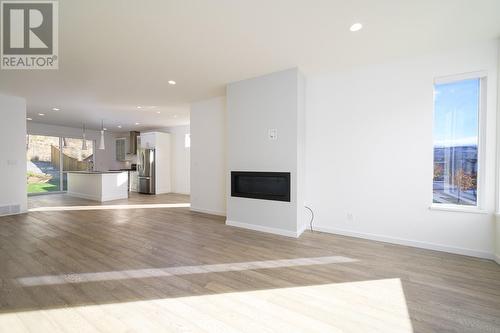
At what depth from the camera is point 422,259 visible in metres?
2.76

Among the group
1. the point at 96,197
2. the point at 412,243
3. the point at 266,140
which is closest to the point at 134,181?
the point at 96,197

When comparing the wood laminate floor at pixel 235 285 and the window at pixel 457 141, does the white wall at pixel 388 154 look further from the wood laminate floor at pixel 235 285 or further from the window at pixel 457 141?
the wood laminate floor at pixel 235 285

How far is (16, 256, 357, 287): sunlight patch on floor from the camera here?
220 centimetres

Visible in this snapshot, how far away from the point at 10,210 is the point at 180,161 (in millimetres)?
4826

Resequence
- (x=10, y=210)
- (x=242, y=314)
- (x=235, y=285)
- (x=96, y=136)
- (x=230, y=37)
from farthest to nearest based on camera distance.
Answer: (x=96, y=136), (x=10, y=210), (x=230, y=37), (x=235, y=285), (x=242, y=314)

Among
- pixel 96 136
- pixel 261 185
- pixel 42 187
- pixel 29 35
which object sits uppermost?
pixel 29 35

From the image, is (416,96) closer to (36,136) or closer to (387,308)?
(387,308)

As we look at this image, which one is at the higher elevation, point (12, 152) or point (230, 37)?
point (230, 37)

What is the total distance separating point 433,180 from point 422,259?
1.18 meters

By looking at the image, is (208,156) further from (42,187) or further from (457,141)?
(42,187)

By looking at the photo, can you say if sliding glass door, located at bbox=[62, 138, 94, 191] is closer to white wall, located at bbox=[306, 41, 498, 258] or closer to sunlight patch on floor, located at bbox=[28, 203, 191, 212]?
sunlight patch on floor, located at bbox=[28, 203, 191, 212]

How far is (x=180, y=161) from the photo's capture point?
8711 mm

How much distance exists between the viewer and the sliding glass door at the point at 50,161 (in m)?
7.95

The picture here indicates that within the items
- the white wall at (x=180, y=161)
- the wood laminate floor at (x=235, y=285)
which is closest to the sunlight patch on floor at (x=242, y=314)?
the wood laminate floor at (x=235, y=285)
